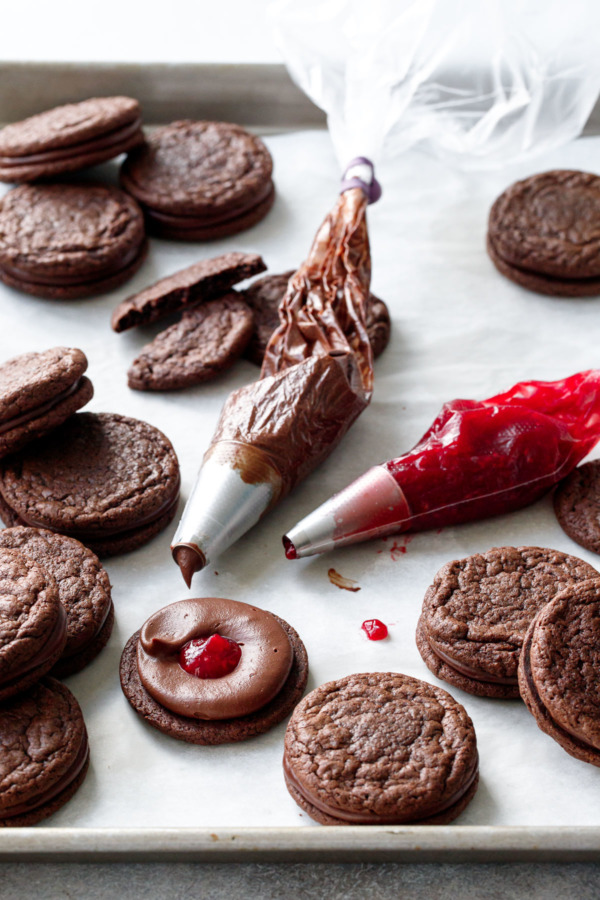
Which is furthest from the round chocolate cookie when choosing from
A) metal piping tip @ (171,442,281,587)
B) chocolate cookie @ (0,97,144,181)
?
chocolate cookie @ (0,97,144,181)

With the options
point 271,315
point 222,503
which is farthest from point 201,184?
point 222,503

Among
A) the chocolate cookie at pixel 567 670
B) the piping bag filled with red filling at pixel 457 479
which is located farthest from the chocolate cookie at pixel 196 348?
the chocolate cookie at pixel 567 670

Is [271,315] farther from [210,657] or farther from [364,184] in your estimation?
[210,657]

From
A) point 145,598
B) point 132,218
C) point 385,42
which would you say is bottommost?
point 145,598

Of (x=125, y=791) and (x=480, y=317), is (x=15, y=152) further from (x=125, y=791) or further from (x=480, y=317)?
(x=125, y=791)

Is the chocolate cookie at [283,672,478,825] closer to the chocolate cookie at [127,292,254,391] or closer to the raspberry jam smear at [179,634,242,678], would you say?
the raspberry jam smear at [179,634,242,678]

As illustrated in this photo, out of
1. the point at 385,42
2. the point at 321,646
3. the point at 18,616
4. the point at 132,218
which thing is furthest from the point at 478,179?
the point at 18,616
